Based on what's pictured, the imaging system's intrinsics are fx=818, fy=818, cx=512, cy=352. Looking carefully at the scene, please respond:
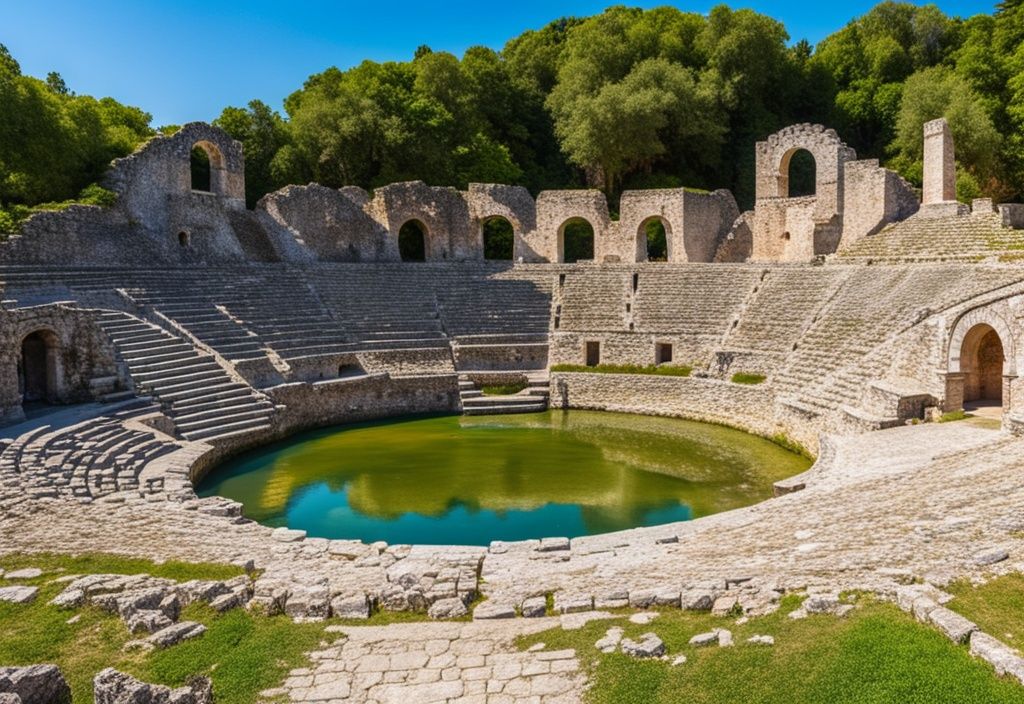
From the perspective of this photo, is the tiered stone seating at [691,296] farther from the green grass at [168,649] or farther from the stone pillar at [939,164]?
the green grass at [168,649]

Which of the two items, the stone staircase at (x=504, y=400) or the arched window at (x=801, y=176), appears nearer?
the stone staircase at (x=504, y=400)

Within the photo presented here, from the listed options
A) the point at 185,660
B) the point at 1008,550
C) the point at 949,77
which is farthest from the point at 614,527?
the point at 949,77

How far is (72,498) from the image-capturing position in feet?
37.3

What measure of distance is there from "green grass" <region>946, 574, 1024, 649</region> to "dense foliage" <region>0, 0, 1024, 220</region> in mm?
25960

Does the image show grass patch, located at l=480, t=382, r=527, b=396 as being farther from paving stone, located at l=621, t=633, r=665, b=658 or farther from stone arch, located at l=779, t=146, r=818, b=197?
stone arch, located at l=779, t=146, r=818, b=197

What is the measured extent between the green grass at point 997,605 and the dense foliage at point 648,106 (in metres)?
26.0

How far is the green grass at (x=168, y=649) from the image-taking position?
21.5ft

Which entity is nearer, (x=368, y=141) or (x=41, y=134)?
(x=41, y=134)

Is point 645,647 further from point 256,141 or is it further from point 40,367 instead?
point 256,141

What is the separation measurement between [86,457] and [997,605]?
41.5ft

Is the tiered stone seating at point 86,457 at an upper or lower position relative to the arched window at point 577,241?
lower

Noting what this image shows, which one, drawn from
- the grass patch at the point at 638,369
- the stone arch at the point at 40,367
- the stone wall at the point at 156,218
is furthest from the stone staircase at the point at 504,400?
the stone wall at the point at 156,218

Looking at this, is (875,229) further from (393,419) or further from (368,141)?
(368,141)

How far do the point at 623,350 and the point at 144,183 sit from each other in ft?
48.5
